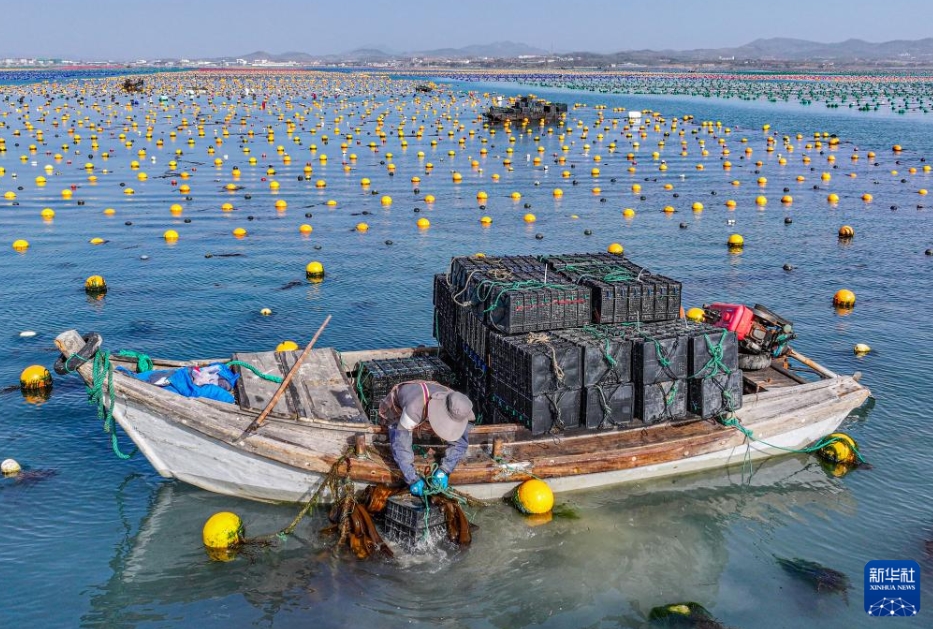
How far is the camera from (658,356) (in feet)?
46.9

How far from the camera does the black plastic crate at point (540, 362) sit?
1375 centimetres

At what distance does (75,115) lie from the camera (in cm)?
10444

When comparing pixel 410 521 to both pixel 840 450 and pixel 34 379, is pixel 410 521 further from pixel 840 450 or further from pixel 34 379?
pixel 34 379

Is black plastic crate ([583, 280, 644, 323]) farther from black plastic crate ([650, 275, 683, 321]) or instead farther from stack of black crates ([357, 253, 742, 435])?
black plastic crate ([650, 275, 683, 321])

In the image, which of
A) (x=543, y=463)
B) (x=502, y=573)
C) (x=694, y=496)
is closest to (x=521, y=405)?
(x=543, y=463)

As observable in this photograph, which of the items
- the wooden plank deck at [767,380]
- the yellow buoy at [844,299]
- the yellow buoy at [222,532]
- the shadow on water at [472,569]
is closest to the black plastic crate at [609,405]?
the shadow on water at [472,569]

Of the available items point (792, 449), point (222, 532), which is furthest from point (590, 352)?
point (222, 532)

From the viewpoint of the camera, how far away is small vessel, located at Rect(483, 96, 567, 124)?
9975 centimetres

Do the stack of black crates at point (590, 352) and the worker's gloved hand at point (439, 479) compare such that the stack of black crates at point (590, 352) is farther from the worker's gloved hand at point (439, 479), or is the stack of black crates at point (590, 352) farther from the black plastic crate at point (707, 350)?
the worker's gloved hand at point (439, 479)

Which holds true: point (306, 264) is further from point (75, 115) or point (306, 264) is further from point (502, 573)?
point (75, 115)

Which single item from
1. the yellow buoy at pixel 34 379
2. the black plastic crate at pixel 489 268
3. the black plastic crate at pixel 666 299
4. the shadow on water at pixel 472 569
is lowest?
the shadow on water at pixel 472 569

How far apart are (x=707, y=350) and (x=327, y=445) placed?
6898mm

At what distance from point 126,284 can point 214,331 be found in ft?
24.7

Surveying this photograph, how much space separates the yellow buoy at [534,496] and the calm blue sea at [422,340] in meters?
0.39
